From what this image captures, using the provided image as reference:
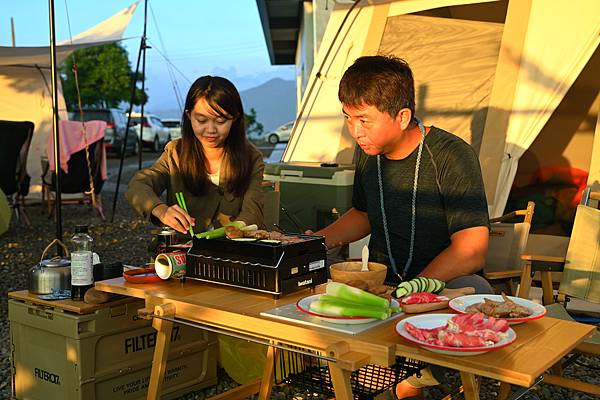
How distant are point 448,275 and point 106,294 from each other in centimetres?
134

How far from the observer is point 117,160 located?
19.2 m

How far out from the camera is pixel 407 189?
267cm

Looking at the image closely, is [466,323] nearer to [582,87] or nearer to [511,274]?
[511,274]

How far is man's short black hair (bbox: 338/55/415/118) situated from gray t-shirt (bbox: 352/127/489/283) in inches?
12.6

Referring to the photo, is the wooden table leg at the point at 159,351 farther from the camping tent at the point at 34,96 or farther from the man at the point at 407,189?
the camping tent at the point at 34,96

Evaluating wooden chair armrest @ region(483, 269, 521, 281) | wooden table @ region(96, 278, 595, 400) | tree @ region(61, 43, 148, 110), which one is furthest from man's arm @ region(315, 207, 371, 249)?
tree @ region(61, 43, 148, 110)

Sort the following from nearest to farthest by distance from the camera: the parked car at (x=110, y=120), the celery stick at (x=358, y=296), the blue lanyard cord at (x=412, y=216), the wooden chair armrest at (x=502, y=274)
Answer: the celery stick at (x=358, y=296) < the blue lanyard cord at (x=412, y=216) < the wooden chair armrest at (x=502, y=274) < the parked car at (x=110, y=120)

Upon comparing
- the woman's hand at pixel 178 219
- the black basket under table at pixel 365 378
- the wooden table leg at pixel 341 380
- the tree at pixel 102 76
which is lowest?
the black basket under table at pixel 365 378

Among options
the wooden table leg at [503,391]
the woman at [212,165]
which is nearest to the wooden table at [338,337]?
the woman at [212,165]

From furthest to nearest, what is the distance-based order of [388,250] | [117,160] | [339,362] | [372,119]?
[117,160] < [388,250] < [372,119] < [339,362]

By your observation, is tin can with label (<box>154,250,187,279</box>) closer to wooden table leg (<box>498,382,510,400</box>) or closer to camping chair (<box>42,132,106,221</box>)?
wooden table leg (<box>498,382,510,400</box>)

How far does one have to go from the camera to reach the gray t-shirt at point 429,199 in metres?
2.51

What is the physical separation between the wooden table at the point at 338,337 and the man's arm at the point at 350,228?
2.20 feet

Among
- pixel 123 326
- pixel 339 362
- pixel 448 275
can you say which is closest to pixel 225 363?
pixel 123 326
